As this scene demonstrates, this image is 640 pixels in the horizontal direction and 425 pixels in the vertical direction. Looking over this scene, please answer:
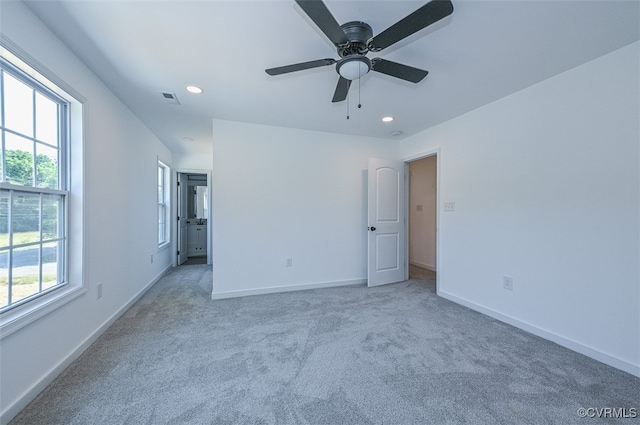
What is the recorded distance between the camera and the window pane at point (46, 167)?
5.82 ft

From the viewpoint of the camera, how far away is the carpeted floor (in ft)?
4.84

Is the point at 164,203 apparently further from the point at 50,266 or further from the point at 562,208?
the point at 562,208

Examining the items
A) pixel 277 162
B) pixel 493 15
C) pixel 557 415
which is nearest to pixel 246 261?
pixel 277 162

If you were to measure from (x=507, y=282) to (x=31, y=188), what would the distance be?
4090 millimetres

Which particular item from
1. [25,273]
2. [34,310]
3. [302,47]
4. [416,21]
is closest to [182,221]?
[25,273]

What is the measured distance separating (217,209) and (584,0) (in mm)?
3636

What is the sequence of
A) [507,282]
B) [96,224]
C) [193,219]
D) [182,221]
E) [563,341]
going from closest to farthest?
[563,341]
[96,224]
[507,282]
[182,221]
[193,219]

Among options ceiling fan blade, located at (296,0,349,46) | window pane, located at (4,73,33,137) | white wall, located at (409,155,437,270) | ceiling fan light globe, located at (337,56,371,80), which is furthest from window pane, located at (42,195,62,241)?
white wall, located at (409,155,437,270)

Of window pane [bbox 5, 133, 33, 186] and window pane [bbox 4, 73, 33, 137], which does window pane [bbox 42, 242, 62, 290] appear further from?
window pane [bbox 4, 73, 33, 137]

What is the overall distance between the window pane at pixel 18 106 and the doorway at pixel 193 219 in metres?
3.74

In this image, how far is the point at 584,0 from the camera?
147 cm

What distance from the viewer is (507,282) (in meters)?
2.69

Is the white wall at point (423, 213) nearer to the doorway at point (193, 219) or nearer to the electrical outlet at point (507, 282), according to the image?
the electrical outlet at point (507, 282)

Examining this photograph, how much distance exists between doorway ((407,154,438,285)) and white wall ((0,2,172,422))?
4498 millimetres
